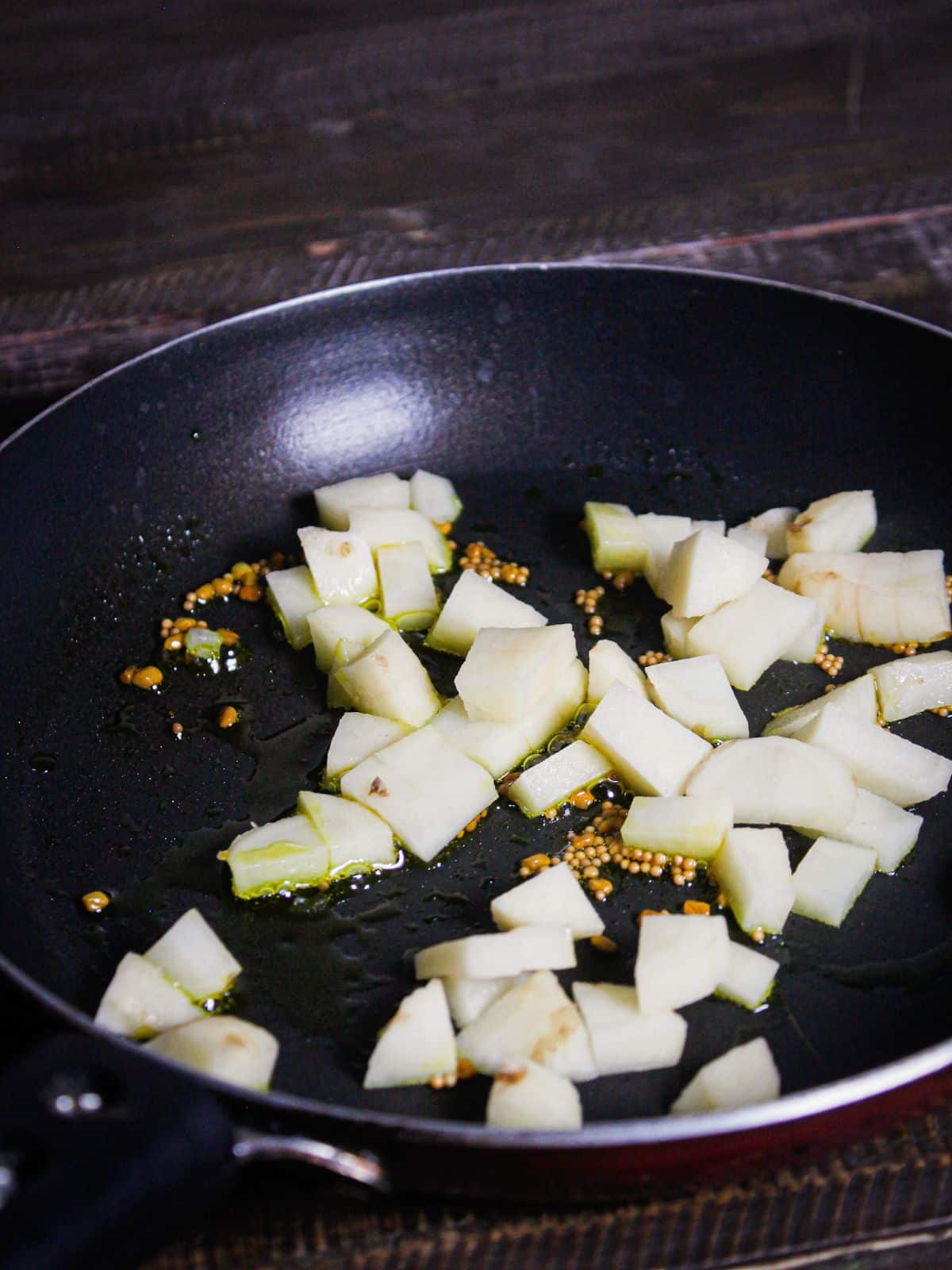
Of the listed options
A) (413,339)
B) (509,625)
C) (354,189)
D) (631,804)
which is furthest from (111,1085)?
(354,189)

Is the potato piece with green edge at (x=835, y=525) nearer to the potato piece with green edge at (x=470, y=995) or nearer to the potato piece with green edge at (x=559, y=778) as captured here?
the potato piece with green edge at (x=559, y=778)

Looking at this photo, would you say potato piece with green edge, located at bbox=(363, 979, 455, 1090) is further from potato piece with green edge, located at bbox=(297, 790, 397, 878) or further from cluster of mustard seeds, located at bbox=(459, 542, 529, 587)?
cluster of mustard seeds, located at bbox=(459, 542, 529, 587)

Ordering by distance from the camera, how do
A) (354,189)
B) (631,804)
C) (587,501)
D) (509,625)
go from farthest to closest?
(354,189), (587,501), (509,625), (631,804)

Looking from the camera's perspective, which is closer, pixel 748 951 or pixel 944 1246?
pixel 944 1246

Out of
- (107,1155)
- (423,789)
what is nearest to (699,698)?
(423,789)

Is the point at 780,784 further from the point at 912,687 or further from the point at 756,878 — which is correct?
the point at 912,687

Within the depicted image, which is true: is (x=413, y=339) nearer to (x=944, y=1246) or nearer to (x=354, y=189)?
(x=354, y=189)

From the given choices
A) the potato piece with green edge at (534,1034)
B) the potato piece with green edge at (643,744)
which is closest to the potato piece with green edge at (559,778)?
the potato piece with green edge at (643,744)
